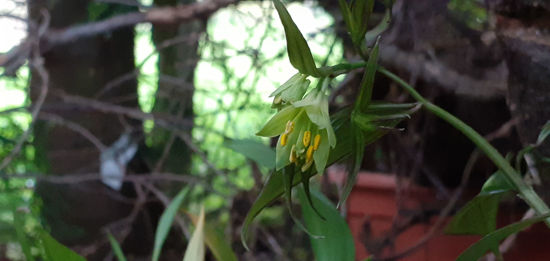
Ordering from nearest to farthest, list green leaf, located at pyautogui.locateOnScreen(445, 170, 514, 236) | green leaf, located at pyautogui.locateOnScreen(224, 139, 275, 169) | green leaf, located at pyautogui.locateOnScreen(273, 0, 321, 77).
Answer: green leaf, located at pyautogui.locateOnScreen(273, 0, 321, 77), green leaf, located at pyautogui.locateOnScreen(445, 170, 514, 236), green leaf, located at pyautogui.locateOnScreen(224, 139, 275, 169)

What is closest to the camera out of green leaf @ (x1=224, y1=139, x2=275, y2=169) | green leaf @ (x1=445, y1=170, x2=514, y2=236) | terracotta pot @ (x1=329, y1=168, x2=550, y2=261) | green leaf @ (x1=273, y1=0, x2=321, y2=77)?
green leaf @ (x1=273, y1=0, x2=321, y2=77)

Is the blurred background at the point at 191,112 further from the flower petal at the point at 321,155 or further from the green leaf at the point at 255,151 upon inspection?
the flower petal at the point at 321,155

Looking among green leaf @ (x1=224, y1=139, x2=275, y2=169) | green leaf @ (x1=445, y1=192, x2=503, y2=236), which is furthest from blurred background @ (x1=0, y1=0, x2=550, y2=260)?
green leaf @ (x1=445, y1=192, x2=503, y2=236)

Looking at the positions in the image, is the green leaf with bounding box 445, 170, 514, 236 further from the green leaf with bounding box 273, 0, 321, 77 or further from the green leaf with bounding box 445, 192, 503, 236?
the green leaf with bounding box 273, 0, 321, 77

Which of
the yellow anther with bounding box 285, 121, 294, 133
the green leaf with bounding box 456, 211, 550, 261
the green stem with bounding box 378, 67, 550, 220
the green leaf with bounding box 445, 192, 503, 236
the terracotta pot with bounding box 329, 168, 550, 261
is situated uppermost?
the yellow anther with bounding box 285, 121, 294, 133

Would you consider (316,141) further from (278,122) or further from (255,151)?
(255,151)

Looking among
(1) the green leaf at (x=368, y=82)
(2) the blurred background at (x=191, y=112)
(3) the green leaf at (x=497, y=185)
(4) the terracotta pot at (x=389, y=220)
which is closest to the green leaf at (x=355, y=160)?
(1) the green leaf at (x=368, y=82)

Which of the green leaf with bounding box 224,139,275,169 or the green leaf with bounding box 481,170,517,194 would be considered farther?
the green leaf with bounding box 224,139,275,169

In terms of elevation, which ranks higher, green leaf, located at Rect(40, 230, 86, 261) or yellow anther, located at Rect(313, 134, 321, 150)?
yellow anther, located at Rect(313, 134, 321, 150)
